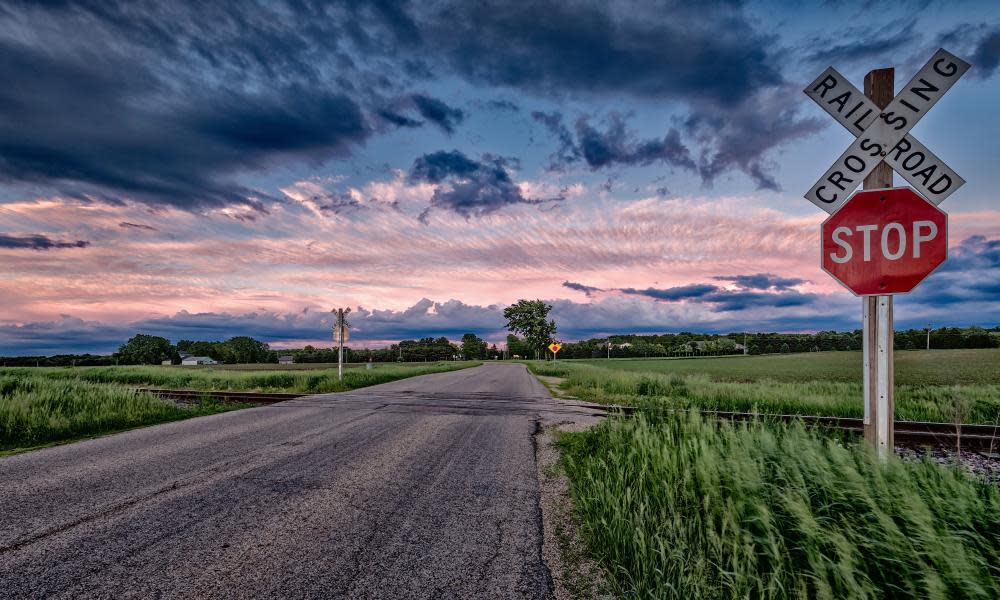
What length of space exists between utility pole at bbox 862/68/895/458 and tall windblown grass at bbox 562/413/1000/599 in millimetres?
228

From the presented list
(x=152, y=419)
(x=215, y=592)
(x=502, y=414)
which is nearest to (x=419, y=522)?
(x=215, y=592)

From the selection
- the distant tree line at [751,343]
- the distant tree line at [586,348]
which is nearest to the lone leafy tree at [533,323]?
the distant tree line at [586,348]

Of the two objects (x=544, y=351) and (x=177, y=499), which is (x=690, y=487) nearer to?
(x=177, y=499)

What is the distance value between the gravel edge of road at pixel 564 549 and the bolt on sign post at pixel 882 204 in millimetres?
2621

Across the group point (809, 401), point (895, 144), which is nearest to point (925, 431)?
point (809, 401)

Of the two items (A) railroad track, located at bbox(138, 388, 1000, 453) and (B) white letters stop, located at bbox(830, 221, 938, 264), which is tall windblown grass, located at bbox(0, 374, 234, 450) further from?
(B) white letters stop, located at bbox(830, 221, 938, 264)

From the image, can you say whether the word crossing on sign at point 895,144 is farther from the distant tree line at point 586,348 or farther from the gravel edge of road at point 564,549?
the distant tree line at point 586,348

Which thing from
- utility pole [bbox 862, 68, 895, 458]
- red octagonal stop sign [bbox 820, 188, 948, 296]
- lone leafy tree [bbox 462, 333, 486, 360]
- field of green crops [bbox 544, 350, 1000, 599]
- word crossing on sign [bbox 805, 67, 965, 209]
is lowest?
lone leafy tree [bbox 462, 333, 486, 360]

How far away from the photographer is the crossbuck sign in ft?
11.3

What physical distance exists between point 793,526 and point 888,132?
339 centimetres

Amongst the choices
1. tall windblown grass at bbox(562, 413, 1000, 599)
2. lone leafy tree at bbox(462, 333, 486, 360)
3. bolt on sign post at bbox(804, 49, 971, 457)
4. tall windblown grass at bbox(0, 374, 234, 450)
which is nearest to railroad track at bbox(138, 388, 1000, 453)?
bolt on sign post at bbox(804, 49, 971, 457)

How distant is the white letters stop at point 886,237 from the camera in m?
3.44

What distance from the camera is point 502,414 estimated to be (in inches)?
444

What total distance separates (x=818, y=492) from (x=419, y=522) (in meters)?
3.22
